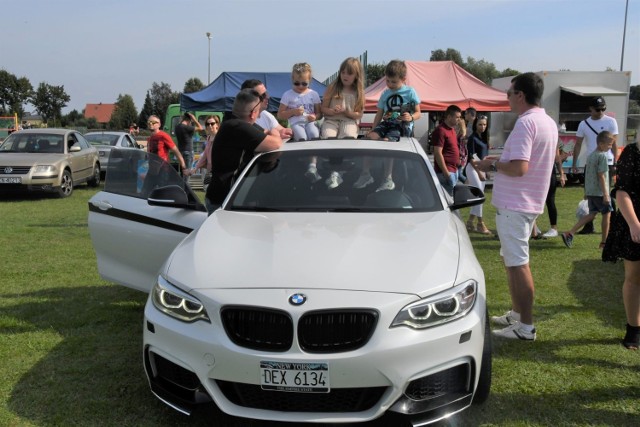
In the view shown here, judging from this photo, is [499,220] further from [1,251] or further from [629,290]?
[1,251]

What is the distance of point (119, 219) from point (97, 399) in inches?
57.0

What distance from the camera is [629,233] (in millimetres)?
3805

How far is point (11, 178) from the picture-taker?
12773 mm

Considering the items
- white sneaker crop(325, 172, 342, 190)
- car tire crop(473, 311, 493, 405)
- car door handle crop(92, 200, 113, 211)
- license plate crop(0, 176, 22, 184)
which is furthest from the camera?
license plate crop(0, 176, 22, 184)

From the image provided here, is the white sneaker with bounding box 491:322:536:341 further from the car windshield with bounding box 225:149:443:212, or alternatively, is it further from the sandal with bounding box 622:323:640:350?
the car windshield with bounding box 225:149:443:212

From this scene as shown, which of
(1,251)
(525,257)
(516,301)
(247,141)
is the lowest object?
(1,251)

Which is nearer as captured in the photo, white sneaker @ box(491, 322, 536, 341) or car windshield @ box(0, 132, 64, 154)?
white sneaker @ box(491, 322, 536, 341)

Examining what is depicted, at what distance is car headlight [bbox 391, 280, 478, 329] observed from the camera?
2.68 meters

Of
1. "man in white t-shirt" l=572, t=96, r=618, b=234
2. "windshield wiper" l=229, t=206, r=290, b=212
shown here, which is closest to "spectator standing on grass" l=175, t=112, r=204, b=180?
"man in white t-shirt" l=572, t=96, r=618, b=234

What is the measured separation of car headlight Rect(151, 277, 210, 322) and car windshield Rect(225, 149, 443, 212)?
40.3 inches

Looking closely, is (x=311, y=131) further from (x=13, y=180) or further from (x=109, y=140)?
(x=109, y=140)

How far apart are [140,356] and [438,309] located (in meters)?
2.28

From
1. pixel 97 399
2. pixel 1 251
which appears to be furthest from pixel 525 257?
pixel 1 251

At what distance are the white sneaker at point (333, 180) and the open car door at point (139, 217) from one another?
36.8 inches
